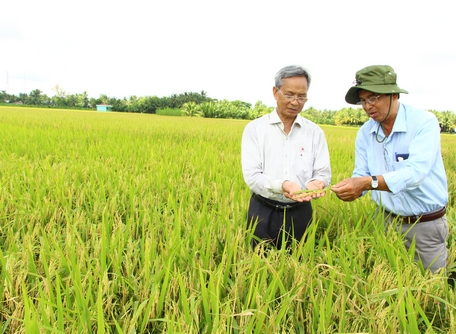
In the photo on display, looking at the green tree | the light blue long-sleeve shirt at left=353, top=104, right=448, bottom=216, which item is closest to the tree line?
the green tree

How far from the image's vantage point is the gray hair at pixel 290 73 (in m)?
1.56

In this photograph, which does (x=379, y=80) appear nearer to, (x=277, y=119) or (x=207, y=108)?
(x=277, y=119)

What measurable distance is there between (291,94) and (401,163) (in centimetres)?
78

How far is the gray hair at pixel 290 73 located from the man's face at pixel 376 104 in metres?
0.38

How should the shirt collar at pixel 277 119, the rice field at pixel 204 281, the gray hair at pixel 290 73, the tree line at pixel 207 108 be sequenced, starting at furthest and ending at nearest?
the tree line at pixel 207 108
the shirt collar at pixel 277 119
the gray hair at pixel 290 73
the rice field at pixel 204 281

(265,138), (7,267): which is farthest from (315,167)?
(7,267)

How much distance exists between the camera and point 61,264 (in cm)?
139

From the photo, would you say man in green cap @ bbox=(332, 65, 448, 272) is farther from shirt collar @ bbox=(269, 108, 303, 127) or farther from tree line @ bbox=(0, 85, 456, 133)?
tree line @ bbox=(0, 85, 456, 133)

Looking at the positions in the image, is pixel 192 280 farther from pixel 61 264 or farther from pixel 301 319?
pixel 61 264

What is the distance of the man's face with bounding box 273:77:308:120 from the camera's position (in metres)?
1.56

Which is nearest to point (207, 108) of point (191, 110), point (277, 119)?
point (191, 110)

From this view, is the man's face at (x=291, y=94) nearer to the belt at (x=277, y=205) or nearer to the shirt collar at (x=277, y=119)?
the shirt collar at (x=277, y=119)

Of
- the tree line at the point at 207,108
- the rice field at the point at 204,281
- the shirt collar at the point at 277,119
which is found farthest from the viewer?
the tree line at the point at 207,108

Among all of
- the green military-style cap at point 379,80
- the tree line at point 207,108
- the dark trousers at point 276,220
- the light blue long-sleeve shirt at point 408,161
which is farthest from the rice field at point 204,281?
A: the tree line at point 207,108
